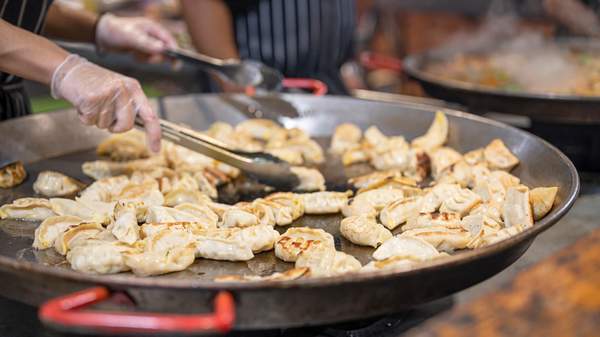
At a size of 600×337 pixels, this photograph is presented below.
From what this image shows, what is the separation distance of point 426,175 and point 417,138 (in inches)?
10.6

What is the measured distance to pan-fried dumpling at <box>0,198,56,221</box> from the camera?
5.69 feet

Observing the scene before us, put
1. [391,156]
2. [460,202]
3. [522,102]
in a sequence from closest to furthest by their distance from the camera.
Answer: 1. [460,202]
2. [391,156]
3. [522,102]

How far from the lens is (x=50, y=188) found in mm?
1921

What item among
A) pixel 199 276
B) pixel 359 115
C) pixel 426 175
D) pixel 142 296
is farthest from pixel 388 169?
pixel 142 296

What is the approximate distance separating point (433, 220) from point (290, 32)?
1.72 metres

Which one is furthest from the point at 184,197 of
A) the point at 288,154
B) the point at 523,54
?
the point at 523,54

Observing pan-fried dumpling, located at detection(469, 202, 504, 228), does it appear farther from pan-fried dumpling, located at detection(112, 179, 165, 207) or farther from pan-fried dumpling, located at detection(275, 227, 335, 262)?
pan-fried dumpling, located at detection(112, 179, 165, 207)

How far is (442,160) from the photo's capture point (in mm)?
2102

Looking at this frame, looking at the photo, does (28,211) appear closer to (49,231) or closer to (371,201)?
(49,231)

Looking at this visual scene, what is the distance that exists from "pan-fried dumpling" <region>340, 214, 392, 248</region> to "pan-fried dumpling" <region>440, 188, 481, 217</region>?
0.23 meters

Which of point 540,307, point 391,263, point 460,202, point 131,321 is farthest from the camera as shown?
point 460,202

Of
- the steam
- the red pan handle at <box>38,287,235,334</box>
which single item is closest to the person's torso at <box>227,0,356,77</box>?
the steam

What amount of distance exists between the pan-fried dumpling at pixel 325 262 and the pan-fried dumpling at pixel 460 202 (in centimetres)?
42

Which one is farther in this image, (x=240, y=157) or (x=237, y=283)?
(x=240, y=157)
